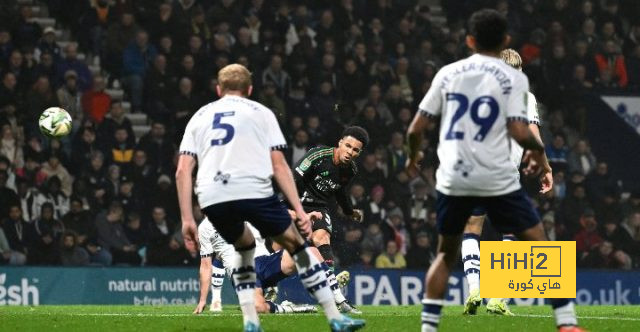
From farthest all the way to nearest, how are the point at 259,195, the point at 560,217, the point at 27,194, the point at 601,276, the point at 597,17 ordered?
the point at 597,17 → the point at 560,217 → the point at 601,276 → the point at 27,194 → the point at 259,195

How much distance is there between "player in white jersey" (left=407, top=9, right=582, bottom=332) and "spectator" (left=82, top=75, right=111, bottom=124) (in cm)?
1303

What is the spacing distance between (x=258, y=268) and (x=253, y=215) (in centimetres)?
416

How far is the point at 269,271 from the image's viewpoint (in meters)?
13.5

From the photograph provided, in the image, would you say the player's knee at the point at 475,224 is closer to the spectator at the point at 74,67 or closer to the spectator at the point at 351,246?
the spectator at the point at 351,246

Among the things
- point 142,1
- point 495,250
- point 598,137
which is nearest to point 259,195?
point 495,250

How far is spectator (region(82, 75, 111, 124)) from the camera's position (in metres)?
21.0

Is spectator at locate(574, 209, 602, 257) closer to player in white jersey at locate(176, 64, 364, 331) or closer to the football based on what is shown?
the football

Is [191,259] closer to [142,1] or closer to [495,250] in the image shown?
[142,1]

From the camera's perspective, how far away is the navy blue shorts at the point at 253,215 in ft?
31.0

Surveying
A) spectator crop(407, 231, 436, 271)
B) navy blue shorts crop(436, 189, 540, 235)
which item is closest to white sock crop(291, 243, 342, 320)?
navy blue shorts crop(436, 189, 540, 235)

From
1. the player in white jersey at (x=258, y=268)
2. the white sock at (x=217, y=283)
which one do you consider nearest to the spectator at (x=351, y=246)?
the player in white jersey at (x=258, y=268)

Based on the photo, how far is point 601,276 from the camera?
21.2 metres

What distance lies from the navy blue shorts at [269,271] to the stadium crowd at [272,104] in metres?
5.53

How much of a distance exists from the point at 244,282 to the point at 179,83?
11842 millimetres
